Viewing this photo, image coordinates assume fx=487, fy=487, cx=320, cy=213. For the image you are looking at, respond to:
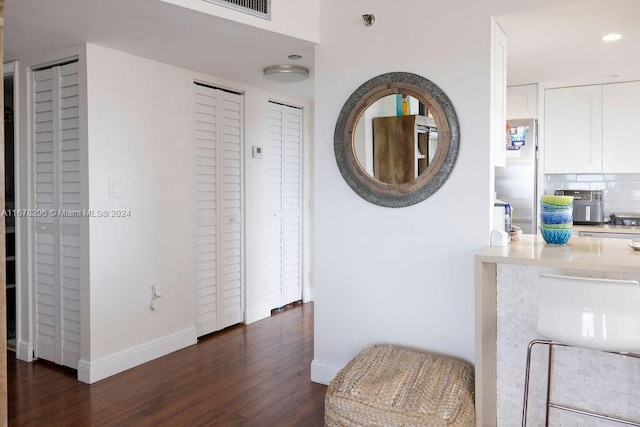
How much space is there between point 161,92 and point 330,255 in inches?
68.4

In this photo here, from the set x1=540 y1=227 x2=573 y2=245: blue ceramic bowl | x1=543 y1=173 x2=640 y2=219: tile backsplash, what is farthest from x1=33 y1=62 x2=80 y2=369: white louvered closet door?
x1=543 y1=173 x2=640 y2=219: tile backsplash

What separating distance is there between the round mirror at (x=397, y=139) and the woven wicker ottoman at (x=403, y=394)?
0.89 meters

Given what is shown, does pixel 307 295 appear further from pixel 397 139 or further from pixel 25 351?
pixel 397 139

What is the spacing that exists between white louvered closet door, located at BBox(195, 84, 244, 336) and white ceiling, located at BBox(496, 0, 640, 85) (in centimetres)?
228

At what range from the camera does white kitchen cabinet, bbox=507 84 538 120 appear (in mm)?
4238

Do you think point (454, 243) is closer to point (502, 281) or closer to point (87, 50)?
point (502, 281)

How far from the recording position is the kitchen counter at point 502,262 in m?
1.97

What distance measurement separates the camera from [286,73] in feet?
11.8

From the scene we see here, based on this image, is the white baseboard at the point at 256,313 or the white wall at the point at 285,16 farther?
the white baseboard at the point at 256,313

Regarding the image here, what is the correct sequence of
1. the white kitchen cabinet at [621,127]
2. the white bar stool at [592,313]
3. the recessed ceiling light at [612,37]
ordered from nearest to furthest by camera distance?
the white bar stool at [592,313] → the recessed ceiling light at [612,37] → the white kitchen cabinet at [621,127]

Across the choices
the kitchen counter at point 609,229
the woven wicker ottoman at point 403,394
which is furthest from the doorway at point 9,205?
the kitchen counter at point 609,229

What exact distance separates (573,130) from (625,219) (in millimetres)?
902

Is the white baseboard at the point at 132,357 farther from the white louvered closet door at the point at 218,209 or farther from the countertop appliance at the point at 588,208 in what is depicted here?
the countertop appliance at the point at 588,208

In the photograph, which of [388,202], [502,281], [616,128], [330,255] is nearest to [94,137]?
[330,255]
